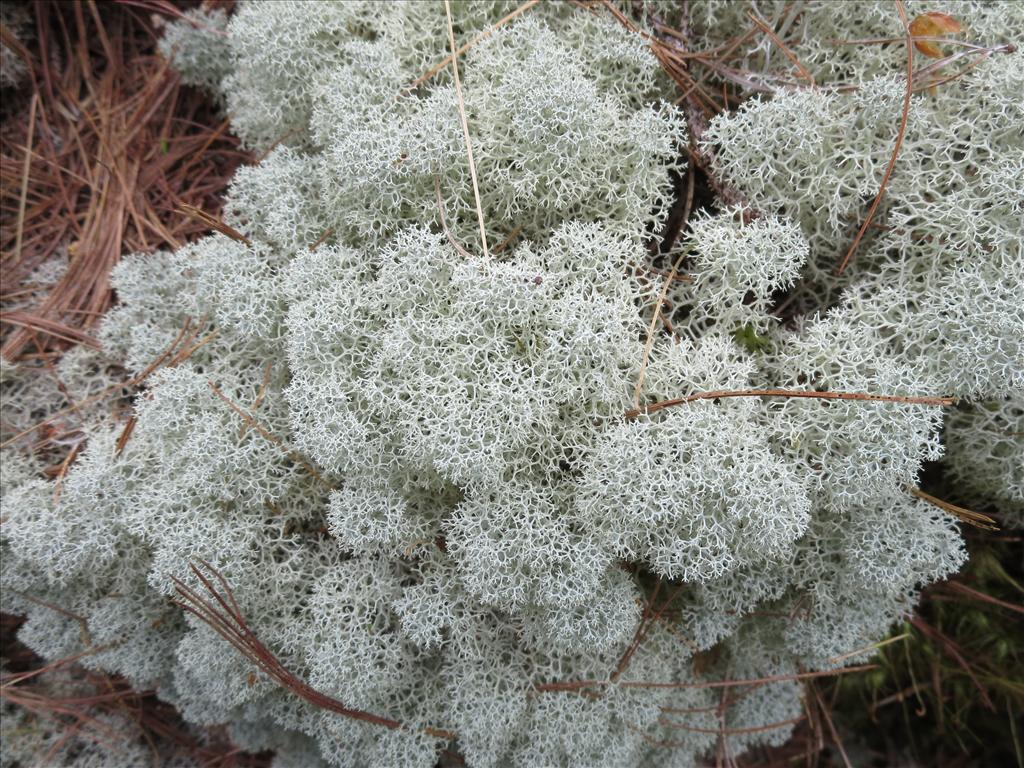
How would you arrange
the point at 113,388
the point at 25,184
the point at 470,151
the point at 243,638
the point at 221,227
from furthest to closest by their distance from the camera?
the point at 25,184, the point at 113,388, the point at 221,227, the point at 243,638, the point at 470,151

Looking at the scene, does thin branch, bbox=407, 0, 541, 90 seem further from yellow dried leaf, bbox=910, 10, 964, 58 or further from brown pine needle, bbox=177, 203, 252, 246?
yellow dried leaf, bbox=910, 10, 964, 58

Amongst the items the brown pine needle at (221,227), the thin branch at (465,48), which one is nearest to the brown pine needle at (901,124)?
the thin branch at (465,48)

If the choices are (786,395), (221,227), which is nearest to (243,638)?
(221,227)

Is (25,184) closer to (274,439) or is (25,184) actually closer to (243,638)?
(274,439)

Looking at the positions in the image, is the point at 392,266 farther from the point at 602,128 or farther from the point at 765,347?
the point at 765,347

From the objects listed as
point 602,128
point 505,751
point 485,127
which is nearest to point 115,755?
point 505,751

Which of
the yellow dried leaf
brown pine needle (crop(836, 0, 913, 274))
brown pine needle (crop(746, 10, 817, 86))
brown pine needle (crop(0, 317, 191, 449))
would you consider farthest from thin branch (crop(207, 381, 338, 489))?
the yellow dried leaf

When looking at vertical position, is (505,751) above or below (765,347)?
below
